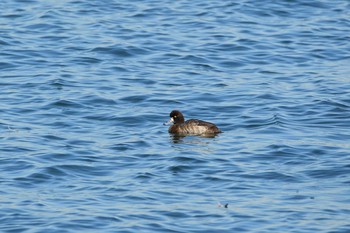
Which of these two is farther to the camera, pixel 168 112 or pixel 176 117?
pixel 168 112

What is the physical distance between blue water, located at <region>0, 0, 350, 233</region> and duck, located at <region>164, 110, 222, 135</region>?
7.7 inches

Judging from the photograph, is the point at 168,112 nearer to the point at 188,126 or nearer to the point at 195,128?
the point at 188,126

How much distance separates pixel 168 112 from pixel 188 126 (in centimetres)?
134

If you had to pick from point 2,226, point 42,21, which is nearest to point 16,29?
point 42,21

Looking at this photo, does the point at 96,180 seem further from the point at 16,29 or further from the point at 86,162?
the point at 16,29

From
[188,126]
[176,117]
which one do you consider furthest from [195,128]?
[176,117]

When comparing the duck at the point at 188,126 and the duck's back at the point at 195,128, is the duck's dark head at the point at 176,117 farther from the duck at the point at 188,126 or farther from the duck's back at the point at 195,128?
the duck's back at the point at 195,128

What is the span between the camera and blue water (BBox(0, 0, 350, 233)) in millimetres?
13984

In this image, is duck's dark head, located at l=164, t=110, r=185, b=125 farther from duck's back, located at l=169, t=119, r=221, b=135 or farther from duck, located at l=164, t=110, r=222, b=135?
duck's back, located at l=169, t=119, r=221, b=135

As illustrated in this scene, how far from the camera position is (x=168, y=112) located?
66.7 ft

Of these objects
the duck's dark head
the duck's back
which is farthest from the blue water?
the duck's dark head

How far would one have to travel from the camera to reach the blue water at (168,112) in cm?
1398

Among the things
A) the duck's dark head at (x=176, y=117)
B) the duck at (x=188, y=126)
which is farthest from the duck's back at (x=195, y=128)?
the duck's dark head at (x=176, y=117)

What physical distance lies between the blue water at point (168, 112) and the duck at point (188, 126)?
0.19 meters
